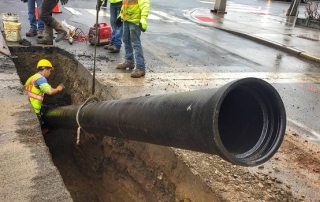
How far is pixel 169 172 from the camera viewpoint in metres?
4.19

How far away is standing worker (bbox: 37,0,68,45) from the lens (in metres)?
7.62

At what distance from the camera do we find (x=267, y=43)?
444 inches

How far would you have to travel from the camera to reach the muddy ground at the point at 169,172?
352cm

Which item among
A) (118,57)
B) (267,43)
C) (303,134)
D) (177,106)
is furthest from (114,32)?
(177,106)

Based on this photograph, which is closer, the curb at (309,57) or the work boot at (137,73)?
the work boot at (137,73)

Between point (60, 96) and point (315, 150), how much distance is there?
219 inches

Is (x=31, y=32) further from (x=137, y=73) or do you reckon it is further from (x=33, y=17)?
(x=137, y=73)

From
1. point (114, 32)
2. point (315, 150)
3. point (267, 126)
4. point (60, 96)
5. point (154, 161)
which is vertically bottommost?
point (60, 96)

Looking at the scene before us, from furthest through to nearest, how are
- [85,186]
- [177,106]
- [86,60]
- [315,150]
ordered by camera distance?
→ [86,60], [85,186], [315,150], [177,106]

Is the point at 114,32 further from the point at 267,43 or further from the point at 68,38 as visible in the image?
the point at 267,43

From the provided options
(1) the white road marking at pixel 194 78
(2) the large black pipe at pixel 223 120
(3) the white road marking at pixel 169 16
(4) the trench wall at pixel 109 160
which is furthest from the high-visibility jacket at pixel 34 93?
(3) the white road marking at pixel 169 16

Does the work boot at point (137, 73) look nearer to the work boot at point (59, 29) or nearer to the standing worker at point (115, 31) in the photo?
the standing worker at point (115, 31)

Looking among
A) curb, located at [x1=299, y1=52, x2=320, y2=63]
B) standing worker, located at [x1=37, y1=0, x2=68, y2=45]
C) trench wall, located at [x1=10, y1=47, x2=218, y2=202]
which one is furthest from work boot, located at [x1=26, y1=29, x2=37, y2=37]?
curb, located at [x1=299, y1=52, x2=320, y2=63]

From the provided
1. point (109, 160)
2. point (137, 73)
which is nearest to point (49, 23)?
point (137, 73)
